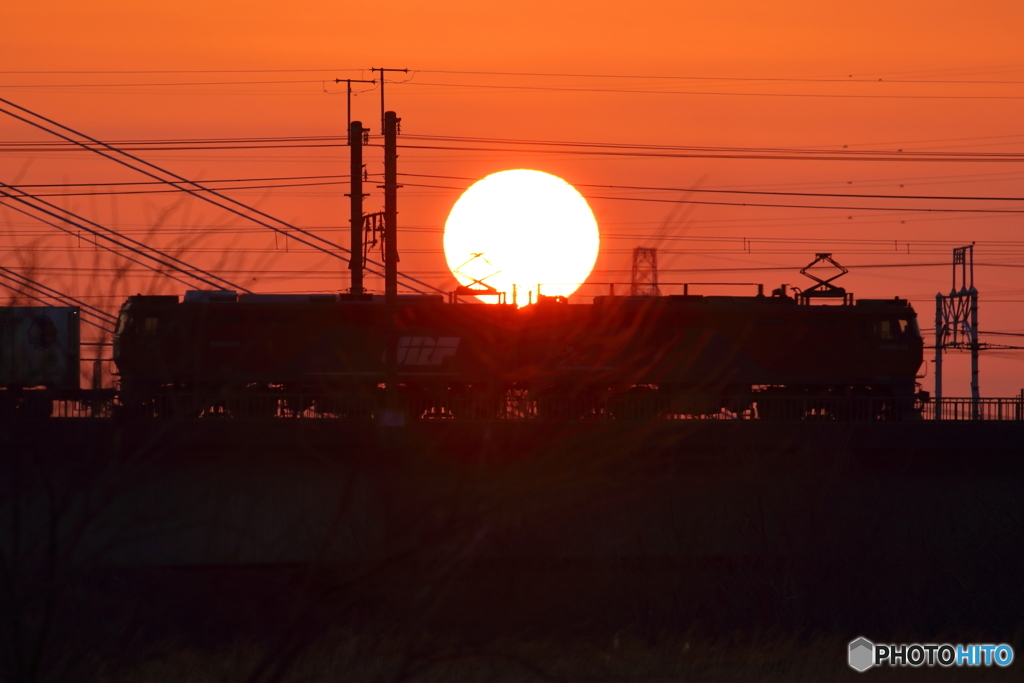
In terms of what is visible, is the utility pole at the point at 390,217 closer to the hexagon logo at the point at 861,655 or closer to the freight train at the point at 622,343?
the freight train at the point at 622,343

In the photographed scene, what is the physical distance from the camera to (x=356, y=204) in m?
35.3

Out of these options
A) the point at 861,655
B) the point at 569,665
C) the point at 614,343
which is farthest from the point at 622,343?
the point at 569,665

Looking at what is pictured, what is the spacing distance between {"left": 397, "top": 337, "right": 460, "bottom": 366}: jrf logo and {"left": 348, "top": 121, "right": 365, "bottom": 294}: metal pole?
2.59 m

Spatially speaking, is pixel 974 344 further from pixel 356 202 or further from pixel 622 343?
pixel 356 202

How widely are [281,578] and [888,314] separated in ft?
110

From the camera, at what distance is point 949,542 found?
2870 cm

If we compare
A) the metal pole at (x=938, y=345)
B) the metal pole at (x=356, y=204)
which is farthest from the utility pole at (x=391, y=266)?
the metal pole at (x=938, y=345)

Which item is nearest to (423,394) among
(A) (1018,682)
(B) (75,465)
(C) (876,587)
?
(C) (876,587)

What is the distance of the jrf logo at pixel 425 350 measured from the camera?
35.8m

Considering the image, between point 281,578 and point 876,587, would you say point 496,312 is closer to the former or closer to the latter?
point 876,587

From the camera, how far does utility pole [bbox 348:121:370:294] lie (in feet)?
112

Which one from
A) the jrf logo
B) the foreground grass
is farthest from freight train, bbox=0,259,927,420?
the foreground grass

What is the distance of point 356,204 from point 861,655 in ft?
72.8

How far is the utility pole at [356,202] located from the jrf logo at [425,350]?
102 inches
